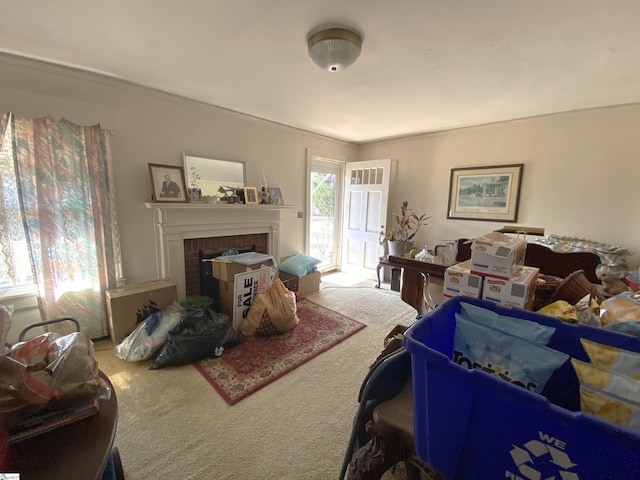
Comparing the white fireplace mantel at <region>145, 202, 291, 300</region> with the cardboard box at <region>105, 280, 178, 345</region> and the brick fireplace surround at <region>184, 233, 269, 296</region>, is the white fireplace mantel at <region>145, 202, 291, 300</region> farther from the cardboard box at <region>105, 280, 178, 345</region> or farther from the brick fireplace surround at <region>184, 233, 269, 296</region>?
the cardboard box at <region>105, 280, 178, 345</region>

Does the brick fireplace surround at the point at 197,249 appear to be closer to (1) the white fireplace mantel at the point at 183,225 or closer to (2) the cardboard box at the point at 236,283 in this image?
(1) the white fireplace mantel at the point at 183,225

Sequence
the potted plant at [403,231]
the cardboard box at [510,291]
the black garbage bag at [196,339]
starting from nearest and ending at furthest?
the cardboard box at [510,291] → the black garbage bag at [196,339] → the potted plant at [403,231]

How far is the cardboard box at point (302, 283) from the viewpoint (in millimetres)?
3402

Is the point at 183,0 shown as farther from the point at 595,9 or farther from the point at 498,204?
the point at 498,204

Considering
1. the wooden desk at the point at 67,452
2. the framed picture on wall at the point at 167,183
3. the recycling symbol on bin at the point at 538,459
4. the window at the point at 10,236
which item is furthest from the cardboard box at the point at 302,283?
the recycling symbol on bin at the point at 538,459

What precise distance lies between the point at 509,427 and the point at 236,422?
1592mm

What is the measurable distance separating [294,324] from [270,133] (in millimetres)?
2401

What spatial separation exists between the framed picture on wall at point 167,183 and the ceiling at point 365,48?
0.72 m

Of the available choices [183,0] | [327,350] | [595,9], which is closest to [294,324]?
[327,350]

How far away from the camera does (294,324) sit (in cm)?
263

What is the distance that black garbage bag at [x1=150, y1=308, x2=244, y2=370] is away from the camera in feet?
6.61

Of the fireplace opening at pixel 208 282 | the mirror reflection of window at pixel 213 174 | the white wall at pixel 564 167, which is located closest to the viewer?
the white wall at pixel 564 167

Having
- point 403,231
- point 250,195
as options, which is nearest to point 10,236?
point 250,195

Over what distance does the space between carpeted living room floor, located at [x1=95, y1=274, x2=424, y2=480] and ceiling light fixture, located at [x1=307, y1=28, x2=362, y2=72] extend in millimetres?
2161
